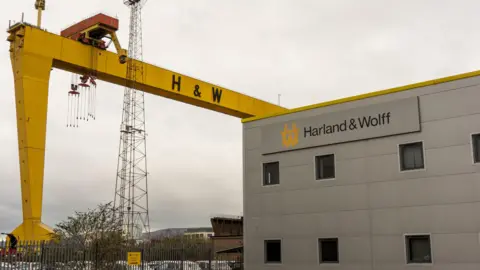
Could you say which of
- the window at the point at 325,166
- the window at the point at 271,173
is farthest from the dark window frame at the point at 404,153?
the window at the point at 271,173

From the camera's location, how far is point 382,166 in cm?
1978

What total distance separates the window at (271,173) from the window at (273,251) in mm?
2475

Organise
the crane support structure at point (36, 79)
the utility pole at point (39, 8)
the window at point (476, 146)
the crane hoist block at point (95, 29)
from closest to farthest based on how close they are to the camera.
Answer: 1. the window at point (476, 146)
2. the crane support structure at point (36, 79)
3. the utility pole at point (39, 8)
4. the crane hoist block at point (95, 29)

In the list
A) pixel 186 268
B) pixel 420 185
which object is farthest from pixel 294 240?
pixel 186 268

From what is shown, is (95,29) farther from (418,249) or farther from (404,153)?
(418,249)

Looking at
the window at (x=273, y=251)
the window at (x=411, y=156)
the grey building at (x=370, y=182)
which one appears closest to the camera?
the grey building at (x=370, y=182)

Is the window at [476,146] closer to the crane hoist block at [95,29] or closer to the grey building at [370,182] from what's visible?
the grey building at [370,182]

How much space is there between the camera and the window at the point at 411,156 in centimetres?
1905

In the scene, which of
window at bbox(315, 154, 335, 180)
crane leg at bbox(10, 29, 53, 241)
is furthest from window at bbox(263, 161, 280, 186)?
crane leg at bbox(10, 29, 53, 241)

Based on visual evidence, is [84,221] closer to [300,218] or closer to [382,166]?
[300,218]

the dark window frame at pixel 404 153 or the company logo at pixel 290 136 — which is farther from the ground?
the company logo at pixel 290 136

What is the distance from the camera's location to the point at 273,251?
2253 centimetres

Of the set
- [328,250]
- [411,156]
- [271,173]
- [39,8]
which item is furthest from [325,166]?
[39,8]

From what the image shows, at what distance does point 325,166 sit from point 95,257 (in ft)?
33.0
